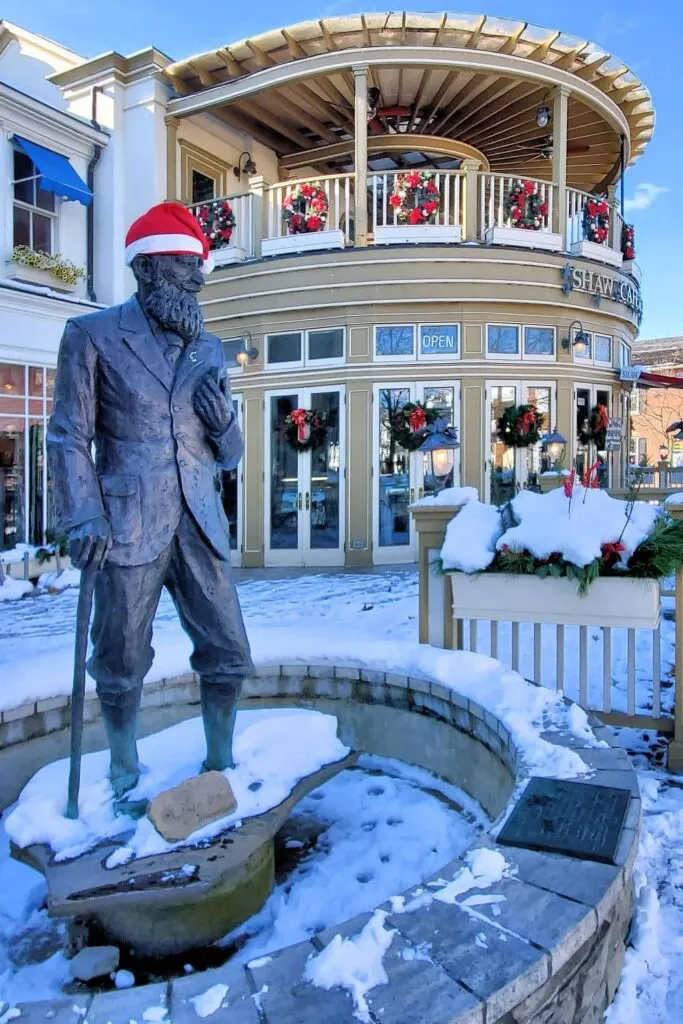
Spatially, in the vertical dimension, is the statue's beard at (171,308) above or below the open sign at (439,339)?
below

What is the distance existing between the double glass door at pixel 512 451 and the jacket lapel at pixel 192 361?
26.9 feet

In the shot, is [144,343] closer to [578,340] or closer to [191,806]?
[191,806]

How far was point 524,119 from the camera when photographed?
11688 millimetres

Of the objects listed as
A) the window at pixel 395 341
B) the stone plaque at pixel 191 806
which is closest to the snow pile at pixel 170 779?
the stone plaque at pixel 191 806

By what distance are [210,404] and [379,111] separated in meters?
10.9

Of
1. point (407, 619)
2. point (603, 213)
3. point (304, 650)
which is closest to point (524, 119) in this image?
point (603, 213)

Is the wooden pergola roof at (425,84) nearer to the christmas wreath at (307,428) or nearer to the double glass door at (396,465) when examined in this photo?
the double glass door at (396,465)

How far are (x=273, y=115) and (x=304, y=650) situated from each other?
35.6ft

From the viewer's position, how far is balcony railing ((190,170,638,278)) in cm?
988

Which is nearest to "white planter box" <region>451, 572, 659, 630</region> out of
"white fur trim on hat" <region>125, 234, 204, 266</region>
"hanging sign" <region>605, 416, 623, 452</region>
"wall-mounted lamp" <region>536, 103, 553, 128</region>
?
"white fur trim on hat" <region>125, 234, 204, 266</region>

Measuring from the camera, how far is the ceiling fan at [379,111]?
1090cm

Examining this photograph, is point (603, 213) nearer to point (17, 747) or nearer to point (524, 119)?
point (524, 119)

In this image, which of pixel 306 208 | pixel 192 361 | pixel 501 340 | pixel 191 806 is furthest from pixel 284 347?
pixel 191 806

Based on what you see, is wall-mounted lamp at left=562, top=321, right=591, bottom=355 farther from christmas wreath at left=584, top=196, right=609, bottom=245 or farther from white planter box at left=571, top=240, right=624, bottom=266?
christmas wreath at left=584, top=196, right=609, bottom=245
